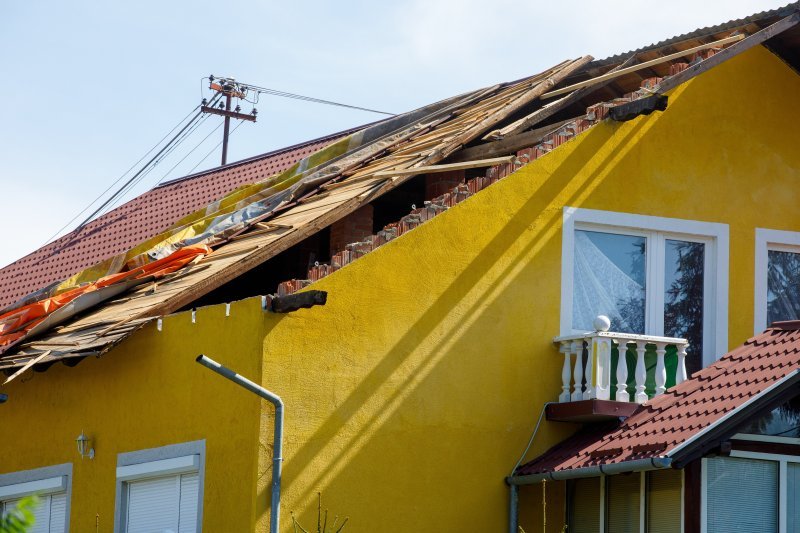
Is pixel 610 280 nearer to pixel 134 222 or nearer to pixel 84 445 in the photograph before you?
pixel 84 445

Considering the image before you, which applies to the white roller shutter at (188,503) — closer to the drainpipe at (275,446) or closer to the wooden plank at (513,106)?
the drainpipe at (275,446)

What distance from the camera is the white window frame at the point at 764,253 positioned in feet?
49.2

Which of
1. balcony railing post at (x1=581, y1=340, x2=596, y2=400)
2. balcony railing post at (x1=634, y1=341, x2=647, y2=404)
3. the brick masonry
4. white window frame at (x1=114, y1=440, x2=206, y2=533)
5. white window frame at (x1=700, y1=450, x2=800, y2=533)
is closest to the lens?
white window frame at (x1=700, y1=450, x2=800, y2=533)

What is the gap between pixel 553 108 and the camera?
15.6m

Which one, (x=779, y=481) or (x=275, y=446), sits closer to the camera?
(x=275, y=446)

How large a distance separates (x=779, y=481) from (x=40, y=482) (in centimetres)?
816

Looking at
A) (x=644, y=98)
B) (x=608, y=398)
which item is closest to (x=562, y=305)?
(x=608, y=398)

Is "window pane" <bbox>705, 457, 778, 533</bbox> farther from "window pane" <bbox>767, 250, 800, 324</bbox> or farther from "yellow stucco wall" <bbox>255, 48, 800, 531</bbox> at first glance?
"window pane" <bbox>767, 250, 800, 324</bbox>

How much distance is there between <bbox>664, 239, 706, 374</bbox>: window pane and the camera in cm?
1473

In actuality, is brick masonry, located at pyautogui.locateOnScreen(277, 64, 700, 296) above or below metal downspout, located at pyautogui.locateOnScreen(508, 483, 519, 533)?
above

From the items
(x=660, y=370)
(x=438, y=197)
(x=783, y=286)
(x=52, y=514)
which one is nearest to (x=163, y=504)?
(x=52, y=514)

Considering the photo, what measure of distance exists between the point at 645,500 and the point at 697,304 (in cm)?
314

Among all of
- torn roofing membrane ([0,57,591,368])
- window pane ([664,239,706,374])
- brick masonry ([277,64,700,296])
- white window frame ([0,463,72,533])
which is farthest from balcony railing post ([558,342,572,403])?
white window frame ([0,463,72,533])

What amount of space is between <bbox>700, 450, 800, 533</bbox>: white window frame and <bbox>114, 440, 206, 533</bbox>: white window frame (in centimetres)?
466
